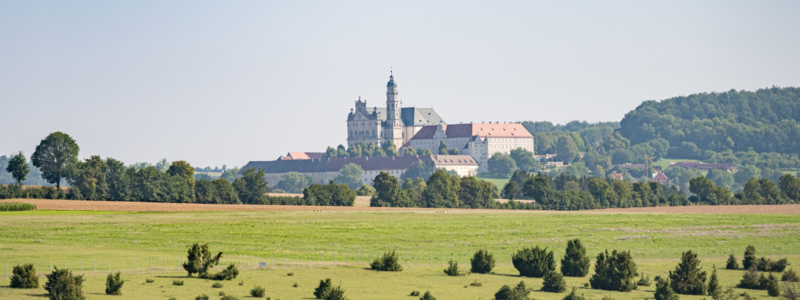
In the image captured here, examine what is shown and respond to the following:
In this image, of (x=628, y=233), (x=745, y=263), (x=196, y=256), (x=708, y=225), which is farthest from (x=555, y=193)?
(x=196, y=256)

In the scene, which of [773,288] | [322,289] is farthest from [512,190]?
[322,289]

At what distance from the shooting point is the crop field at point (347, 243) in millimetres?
41812

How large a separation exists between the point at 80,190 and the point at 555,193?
199 feet

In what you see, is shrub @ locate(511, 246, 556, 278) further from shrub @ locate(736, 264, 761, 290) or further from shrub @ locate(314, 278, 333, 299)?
shrub @ locate(314, 278, 333, 299)

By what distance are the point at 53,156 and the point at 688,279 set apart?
9369cm

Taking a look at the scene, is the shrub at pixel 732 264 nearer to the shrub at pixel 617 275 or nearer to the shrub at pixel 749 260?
the shrub at pixel 749 260

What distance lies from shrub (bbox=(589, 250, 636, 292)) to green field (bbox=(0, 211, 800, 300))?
0.82 meters

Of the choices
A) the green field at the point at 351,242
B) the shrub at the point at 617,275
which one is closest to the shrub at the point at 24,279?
the green field at the point at 351,242

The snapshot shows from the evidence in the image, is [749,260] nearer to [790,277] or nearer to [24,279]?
[790,277]

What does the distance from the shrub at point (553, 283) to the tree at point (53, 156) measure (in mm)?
87674

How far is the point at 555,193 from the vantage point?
13025 centimetres

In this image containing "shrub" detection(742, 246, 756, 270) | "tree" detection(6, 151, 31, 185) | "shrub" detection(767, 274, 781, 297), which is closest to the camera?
"shrub" detection(767, 274, 781, 297)

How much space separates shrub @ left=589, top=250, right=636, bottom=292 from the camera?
4262 centimetres

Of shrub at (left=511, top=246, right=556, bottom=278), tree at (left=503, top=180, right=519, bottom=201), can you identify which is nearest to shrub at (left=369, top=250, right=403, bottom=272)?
shrub at (left=511, top=246, right=556, bottom=278)
